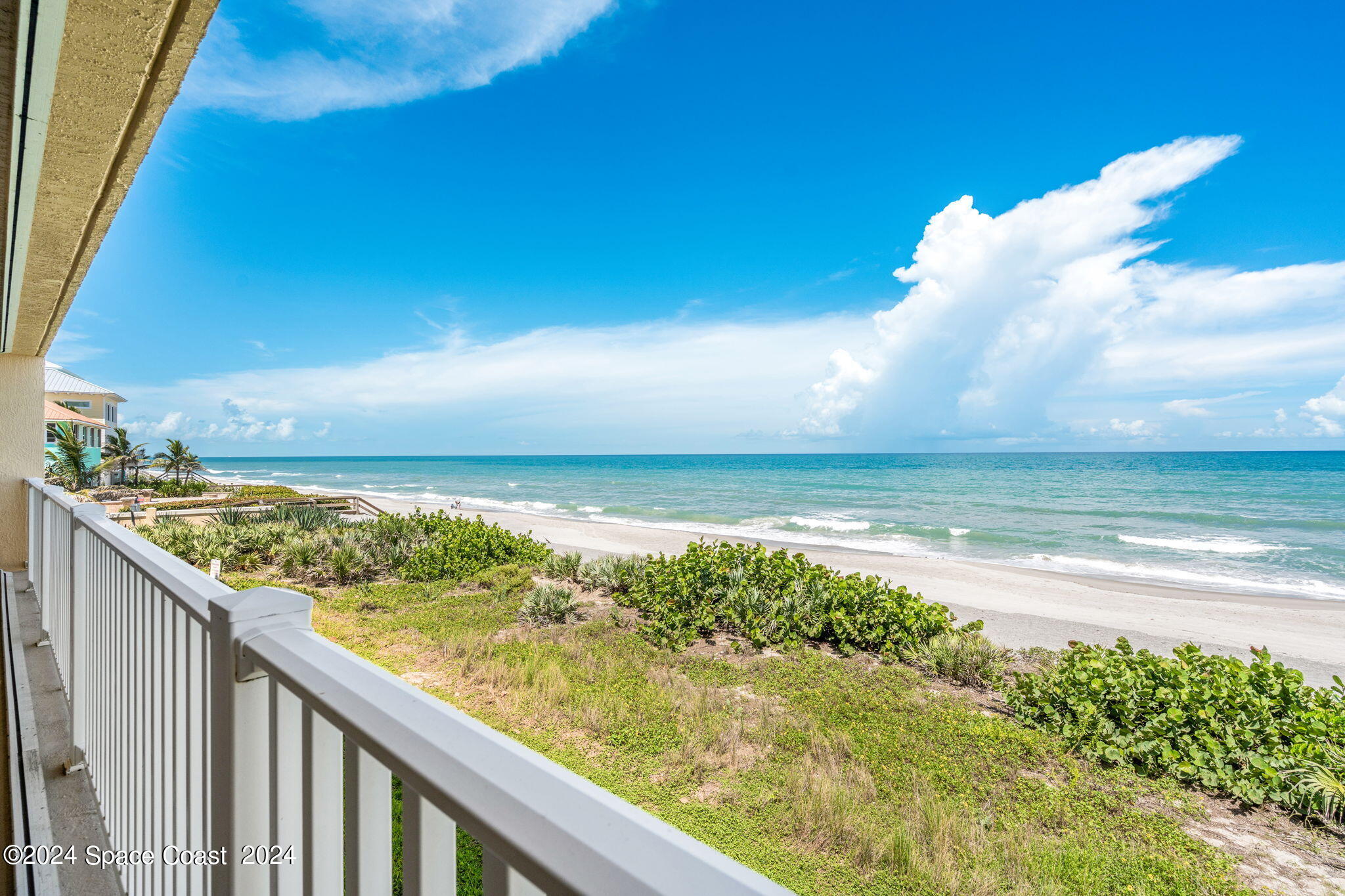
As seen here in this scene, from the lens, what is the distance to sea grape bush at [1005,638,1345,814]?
13.2 feet

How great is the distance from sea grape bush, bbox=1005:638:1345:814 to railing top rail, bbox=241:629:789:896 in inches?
220

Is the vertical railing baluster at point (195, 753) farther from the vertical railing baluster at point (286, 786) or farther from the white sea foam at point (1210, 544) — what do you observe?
the white sea foam at point (1210, 544)

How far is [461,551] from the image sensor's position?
35.9 ft

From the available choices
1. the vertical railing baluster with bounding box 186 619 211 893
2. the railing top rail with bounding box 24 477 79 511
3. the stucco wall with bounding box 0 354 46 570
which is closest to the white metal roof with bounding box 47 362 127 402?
the stucco wall with bounding box 0 354 46 570

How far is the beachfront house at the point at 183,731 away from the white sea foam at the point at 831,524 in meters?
24.5

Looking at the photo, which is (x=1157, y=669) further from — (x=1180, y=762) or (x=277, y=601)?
(x=277, y=601)

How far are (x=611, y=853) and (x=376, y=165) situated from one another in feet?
111

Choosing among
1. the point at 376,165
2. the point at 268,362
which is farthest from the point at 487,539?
the point at 268,362

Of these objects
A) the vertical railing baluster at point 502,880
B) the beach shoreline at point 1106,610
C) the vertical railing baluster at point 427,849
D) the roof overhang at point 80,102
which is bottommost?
the beach shoreline at point 1106,610

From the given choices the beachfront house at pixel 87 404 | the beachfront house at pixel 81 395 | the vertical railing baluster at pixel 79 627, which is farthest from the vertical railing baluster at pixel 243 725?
the beachfront house at pixel 81 395

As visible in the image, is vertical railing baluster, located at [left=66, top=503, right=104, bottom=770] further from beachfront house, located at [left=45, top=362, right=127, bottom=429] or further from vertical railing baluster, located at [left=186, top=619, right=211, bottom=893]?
beachfront house, located at [left=45, top=362, right=127, bottom=429]

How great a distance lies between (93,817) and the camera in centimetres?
228

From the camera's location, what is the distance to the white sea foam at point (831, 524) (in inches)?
1022

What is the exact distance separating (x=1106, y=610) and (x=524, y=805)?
14.3 m
